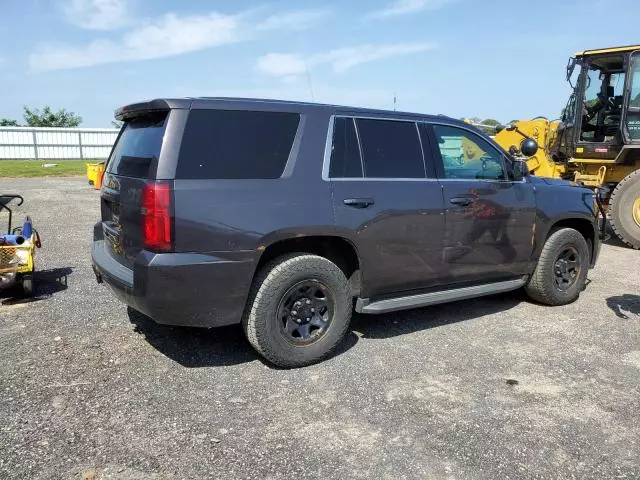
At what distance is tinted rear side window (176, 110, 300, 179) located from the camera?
12.1ft

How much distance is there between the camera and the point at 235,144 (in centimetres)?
384

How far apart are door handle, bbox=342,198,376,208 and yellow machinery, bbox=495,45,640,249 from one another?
6.21m

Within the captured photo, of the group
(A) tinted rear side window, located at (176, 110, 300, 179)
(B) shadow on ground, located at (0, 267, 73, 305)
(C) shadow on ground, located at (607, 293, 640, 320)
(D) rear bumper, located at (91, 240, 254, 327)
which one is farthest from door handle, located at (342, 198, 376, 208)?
(B) shadow on ground, located at (0, 267, 73, 305)

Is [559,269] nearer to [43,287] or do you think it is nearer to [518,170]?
[518,170]

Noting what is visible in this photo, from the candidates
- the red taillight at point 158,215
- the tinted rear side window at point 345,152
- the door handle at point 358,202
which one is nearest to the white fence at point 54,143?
the tinted rear side window at point 345,152

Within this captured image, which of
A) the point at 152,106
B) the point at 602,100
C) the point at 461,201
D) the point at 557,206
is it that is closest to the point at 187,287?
the point at 152,106

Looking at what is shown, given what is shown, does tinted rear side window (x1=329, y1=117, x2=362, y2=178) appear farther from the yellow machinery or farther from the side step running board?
the yellow machinery

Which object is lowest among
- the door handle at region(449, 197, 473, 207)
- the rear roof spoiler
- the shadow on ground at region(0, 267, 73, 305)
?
the shadow on ground at region(0, 267, 73, 305)

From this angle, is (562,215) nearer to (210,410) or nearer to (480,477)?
(480,477)

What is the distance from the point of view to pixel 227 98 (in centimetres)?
398

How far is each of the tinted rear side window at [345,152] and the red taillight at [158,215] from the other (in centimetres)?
128

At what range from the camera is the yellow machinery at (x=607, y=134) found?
9.58 meters

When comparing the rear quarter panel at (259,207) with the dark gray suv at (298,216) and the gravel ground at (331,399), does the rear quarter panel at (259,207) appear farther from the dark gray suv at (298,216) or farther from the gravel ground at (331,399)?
the gravel ground at (331,399)

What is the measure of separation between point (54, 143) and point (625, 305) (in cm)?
3718
